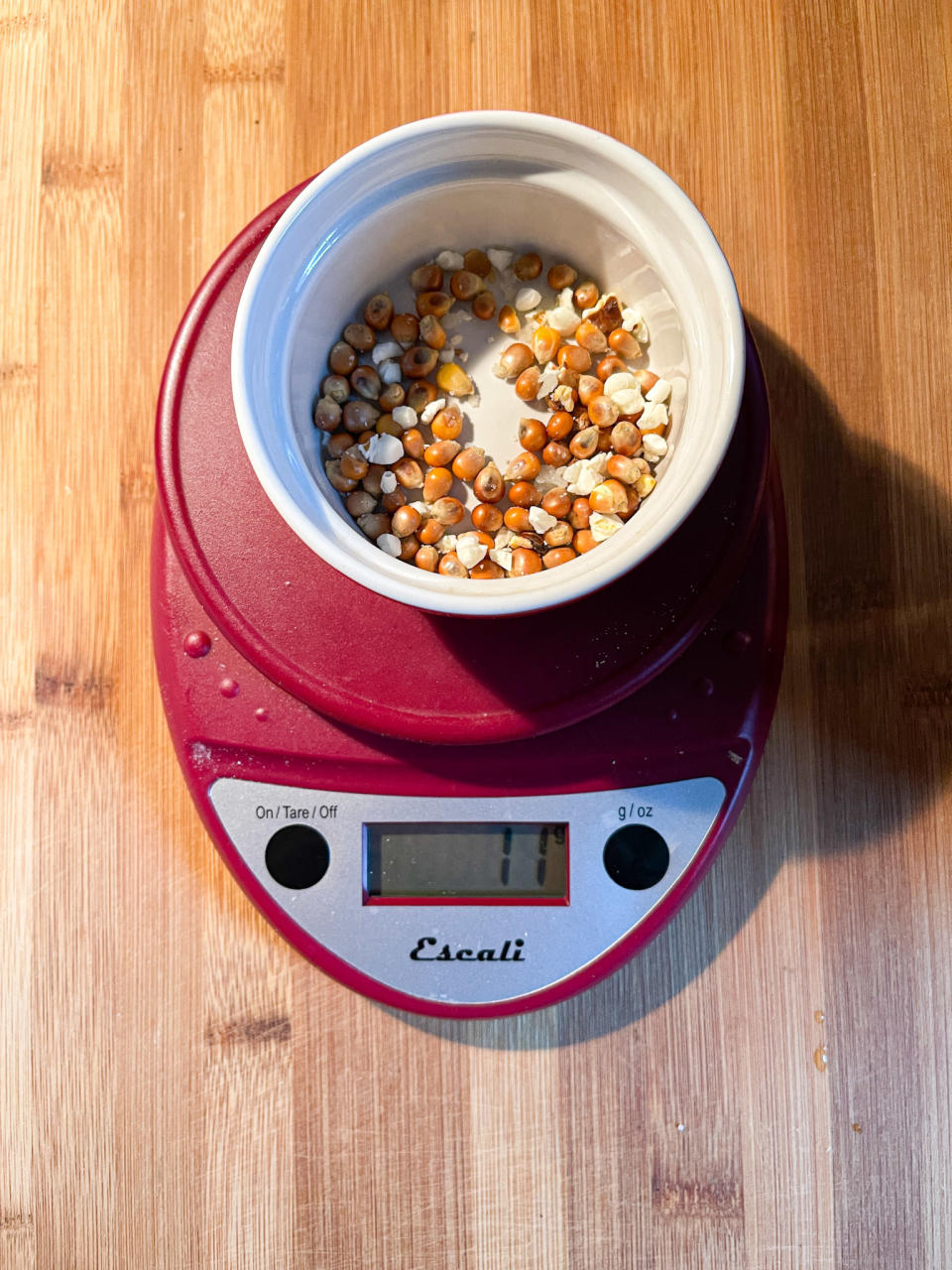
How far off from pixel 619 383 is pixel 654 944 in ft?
1.07

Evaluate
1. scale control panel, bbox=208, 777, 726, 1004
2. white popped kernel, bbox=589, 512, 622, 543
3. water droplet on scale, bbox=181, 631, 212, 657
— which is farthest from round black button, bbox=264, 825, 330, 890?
white popped kernel, bbox=589, 512, 622, 543

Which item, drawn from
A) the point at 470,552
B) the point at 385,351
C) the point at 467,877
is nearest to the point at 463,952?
the point at 467,877

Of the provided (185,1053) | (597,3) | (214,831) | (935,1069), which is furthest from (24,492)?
(935,1069)

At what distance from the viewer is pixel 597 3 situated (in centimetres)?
59

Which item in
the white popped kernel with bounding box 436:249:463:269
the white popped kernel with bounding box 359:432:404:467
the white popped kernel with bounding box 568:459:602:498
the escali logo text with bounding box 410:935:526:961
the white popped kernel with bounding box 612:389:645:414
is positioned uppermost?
the white popped kernel with bounding box 436:249:463:269

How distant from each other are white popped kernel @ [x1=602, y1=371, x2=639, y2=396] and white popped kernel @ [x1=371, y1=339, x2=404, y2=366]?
119 mm

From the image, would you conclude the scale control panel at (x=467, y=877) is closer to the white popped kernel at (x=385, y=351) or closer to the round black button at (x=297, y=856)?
the round black button at (x=297, y=856)

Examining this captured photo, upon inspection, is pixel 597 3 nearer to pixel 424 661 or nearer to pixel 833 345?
pixel 833 345

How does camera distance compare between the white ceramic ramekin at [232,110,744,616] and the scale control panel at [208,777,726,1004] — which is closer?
the white ceramic ramekin at [232,110,744,616]

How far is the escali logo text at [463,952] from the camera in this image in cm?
52

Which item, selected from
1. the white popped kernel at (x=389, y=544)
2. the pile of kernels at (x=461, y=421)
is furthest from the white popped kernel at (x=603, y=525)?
the white popped kernel at (x=389, y=544)

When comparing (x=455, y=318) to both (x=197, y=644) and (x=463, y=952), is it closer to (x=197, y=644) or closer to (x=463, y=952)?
(x=197, y=644)

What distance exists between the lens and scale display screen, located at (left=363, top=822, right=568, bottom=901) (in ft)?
1.71

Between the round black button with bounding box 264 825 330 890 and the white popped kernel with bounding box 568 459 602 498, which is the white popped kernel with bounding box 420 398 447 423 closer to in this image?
the white popped kernel with bounding box 568 459 602 498
